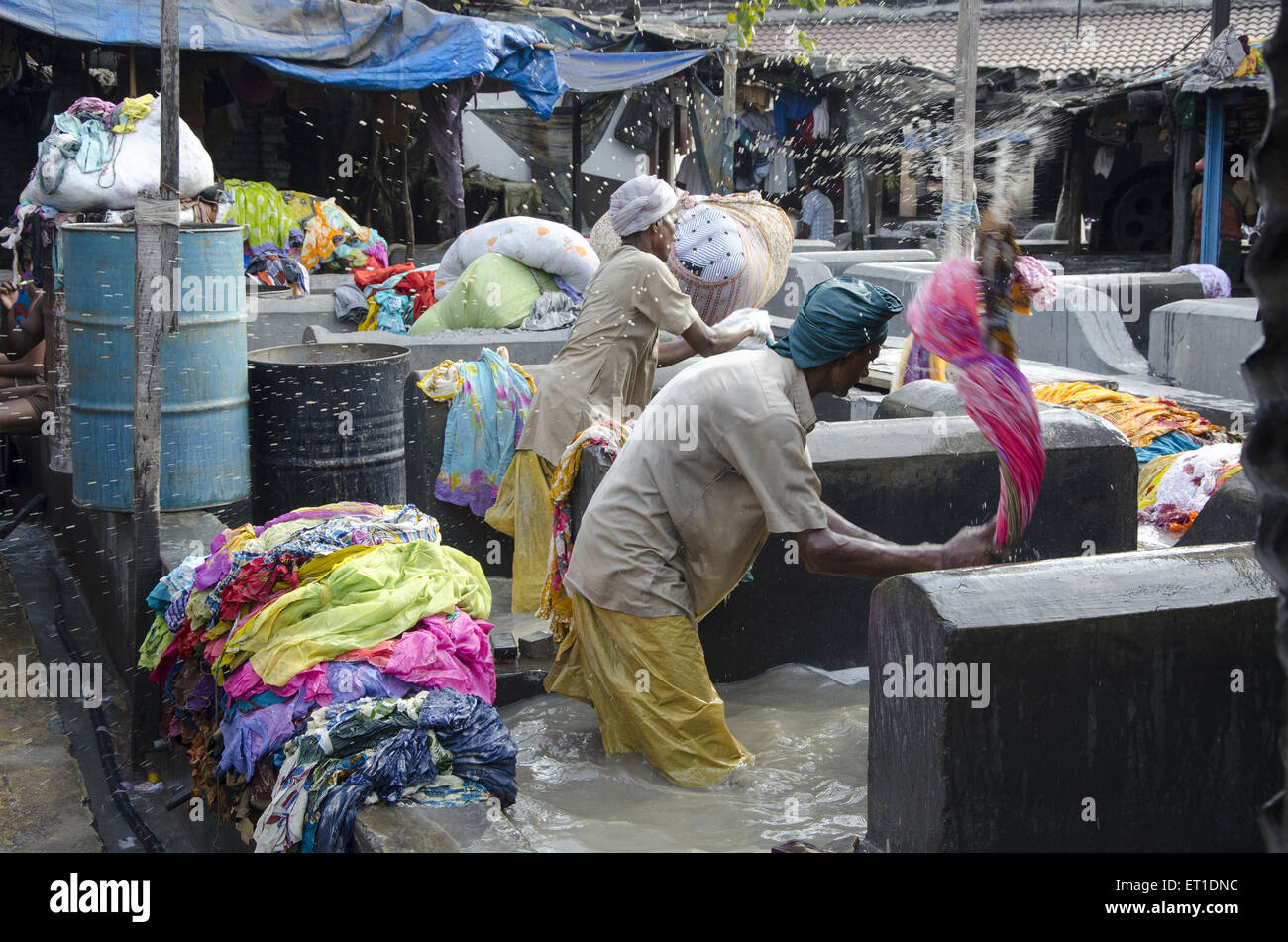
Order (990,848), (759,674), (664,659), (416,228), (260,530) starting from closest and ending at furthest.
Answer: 1. (990,848)
2. (664,659)
3. (260,530)
4. (759,674)
5. (416,228)

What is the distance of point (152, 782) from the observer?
17.9 feet

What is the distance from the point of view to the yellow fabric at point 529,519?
19.3ft

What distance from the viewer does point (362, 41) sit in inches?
547

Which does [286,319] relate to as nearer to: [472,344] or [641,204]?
[472,344]

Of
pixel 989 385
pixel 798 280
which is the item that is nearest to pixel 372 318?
pixel 798 280

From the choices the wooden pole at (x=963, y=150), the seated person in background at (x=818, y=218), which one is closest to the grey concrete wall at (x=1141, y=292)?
the wooden pole at (x=963, y=150)

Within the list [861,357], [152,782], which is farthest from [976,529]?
[152,782]

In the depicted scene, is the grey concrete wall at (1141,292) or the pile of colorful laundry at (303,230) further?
the pile of colorful laundry at (303,230)

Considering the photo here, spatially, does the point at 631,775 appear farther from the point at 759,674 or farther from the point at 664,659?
the point at 759,674

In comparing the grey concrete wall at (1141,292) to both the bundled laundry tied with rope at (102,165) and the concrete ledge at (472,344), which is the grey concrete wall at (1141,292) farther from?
the bundled laundry tied with rope at (102,165)

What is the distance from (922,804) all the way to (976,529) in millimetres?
918

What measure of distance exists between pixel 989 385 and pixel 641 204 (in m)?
2.27

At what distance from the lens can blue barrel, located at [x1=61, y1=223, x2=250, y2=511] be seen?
19.0 feet

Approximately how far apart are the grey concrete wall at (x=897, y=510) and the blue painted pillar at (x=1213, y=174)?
517 inches
